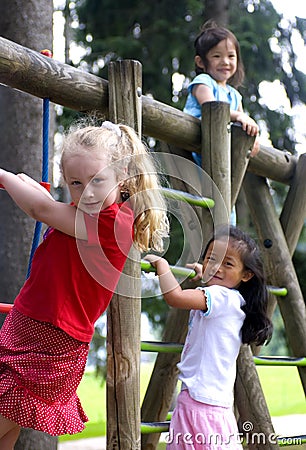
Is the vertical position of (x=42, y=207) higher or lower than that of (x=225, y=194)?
lower

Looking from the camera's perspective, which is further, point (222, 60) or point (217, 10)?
point (217, 10)

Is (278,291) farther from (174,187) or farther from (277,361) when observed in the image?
(174,187)

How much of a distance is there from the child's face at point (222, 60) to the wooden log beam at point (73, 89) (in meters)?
0.62

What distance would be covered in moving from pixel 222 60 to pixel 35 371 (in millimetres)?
2452

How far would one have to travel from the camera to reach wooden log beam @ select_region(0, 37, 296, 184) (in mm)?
2729

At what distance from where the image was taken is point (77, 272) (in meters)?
2.37

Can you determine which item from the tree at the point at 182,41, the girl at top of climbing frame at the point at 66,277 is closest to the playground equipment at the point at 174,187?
the girl at top of climbing frame at the point at 66,277

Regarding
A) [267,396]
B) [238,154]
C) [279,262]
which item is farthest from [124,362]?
[267,396]

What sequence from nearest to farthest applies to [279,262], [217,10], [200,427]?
[200,427] < [279,262] < [217,10]

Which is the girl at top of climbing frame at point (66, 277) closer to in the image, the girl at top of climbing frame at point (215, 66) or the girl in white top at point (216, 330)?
the girl in white top at point (216, 330)

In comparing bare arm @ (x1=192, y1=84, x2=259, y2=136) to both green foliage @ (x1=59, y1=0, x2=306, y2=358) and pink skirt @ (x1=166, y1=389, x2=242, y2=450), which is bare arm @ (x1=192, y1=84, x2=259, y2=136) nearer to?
pink skirt @ (x1=166, y1=389, x2=242, y2=450)

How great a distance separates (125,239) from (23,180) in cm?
36

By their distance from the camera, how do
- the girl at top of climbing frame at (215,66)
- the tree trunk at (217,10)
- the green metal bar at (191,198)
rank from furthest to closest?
the tree trunk at (217,10) < the girl at top of climbing frame at (215,66) < the green metal bar at (191,198)

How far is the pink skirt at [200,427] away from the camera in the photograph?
2969mm
